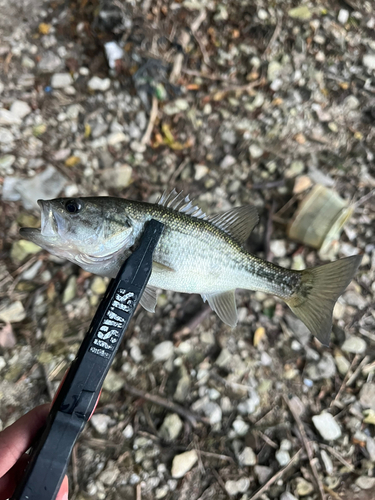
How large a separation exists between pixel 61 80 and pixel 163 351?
2392mm

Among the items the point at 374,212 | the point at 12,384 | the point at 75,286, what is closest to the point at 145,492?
the point at 12,384

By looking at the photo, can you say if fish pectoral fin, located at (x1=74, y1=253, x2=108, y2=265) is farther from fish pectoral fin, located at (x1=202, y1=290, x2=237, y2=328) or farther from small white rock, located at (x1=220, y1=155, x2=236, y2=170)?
small white rock, located at (x1=220, y1=155, x2=236, y2=170)

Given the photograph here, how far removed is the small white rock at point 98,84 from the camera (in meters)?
2.87

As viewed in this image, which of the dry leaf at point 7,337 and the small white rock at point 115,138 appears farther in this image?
the small white rock at point 115,138

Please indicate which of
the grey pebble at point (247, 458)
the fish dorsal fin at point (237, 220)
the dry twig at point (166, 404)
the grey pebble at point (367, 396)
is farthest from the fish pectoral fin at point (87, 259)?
the grey pebble at point (367, 396)

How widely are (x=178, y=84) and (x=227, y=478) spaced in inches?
124

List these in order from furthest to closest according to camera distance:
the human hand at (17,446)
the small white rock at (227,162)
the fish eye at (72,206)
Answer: the small white rock at (227,162)
the fish eye at (72,206)
the human hand at (17,446)

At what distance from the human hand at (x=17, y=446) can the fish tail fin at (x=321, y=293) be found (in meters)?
1.51

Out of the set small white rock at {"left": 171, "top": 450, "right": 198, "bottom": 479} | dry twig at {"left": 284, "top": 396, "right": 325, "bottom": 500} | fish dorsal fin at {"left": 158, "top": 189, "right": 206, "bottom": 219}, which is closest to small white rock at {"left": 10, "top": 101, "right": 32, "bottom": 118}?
fish dorsal fin at {"left": 158, "top": 189, "right": 206, "bottom": 219}

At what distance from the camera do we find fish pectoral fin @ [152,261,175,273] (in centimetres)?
179

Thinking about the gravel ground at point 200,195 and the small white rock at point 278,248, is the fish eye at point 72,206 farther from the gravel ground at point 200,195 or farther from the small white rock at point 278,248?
the small white rock at point 278,248

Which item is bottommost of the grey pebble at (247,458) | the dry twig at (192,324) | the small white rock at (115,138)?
the grey pebble at (247,458)

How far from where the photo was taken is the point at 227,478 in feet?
7.28

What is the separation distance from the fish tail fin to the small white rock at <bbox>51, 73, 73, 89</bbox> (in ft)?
8.09
